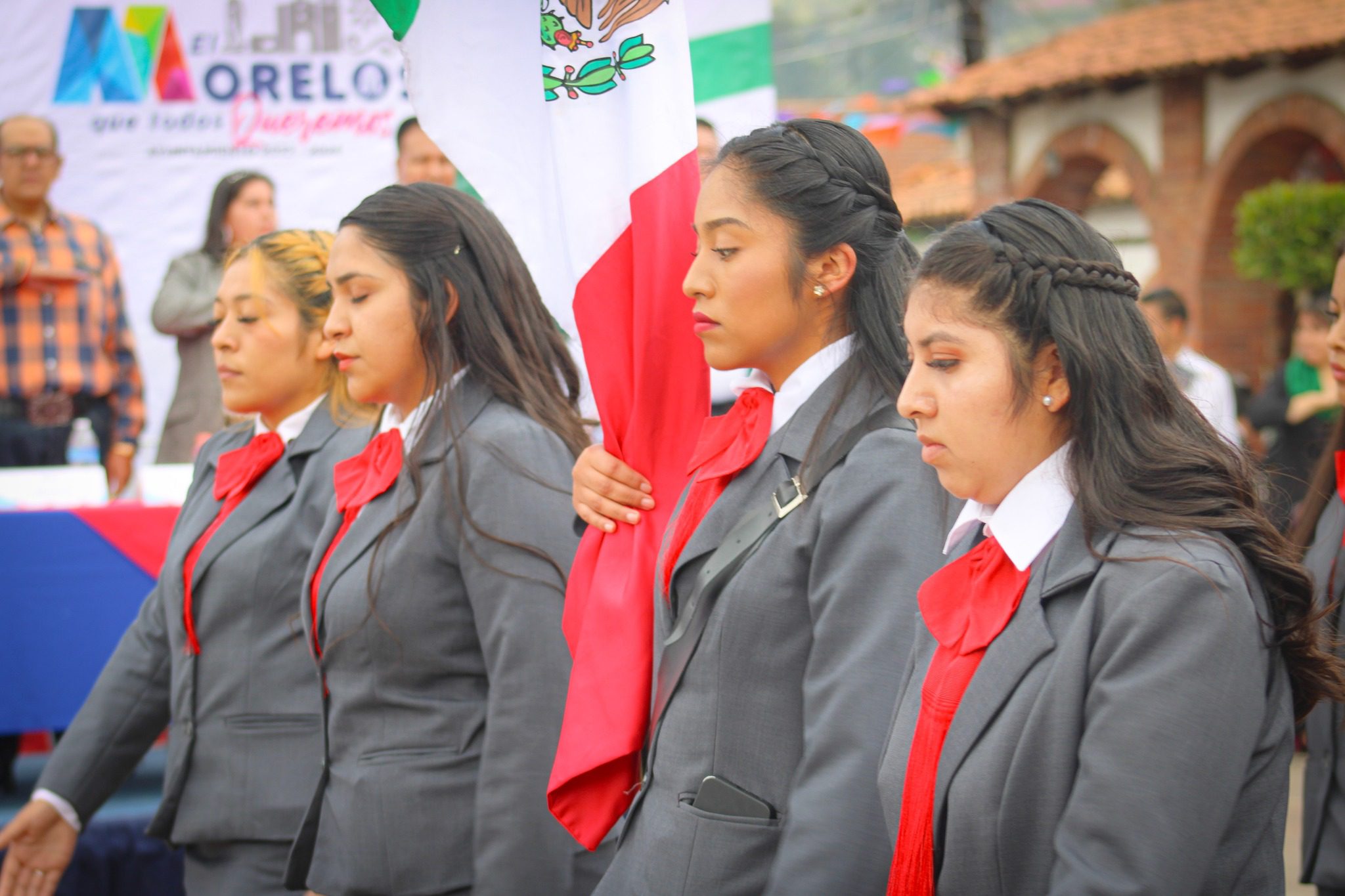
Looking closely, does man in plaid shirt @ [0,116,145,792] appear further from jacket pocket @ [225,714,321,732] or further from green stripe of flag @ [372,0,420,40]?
green stripe of flag @ [372,0,420,40]

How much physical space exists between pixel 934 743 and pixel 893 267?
2.43 ft

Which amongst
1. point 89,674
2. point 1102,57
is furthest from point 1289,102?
point 89,674

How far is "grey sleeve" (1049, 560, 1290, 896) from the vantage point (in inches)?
55.6

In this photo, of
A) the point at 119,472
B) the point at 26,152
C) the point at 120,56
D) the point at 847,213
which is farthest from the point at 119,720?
the point at 120,56

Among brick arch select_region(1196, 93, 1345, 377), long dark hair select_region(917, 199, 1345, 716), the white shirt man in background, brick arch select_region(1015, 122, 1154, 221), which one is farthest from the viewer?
brick arch select_region(1015, 122, 1154, 221)

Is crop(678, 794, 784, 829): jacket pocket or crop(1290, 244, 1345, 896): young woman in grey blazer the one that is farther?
crop(1290, 244, 1345, 896): young woman in grey blazer

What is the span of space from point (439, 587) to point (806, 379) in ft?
2.71

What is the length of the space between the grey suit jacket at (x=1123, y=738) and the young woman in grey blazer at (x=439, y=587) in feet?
2.84

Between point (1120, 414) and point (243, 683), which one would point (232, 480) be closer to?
point (243, 683)

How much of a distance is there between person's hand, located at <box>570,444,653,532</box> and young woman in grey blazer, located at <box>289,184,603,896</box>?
0.77ft

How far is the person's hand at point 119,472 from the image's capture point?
572cm

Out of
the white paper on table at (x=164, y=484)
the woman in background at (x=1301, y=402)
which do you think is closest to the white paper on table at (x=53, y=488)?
the white paper on table at (x=164, y=484)

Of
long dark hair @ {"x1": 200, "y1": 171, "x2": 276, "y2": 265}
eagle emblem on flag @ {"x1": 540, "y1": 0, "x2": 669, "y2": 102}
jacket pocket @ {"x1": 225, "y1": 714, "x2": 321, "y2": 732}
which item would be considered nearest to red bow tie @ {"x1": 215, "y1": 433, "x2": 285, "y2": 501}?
jacket pocket @ {"x1": 225, "y1": 714, "x2": 321, "y2": 732}

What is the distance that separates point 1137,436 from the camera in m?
1.61
